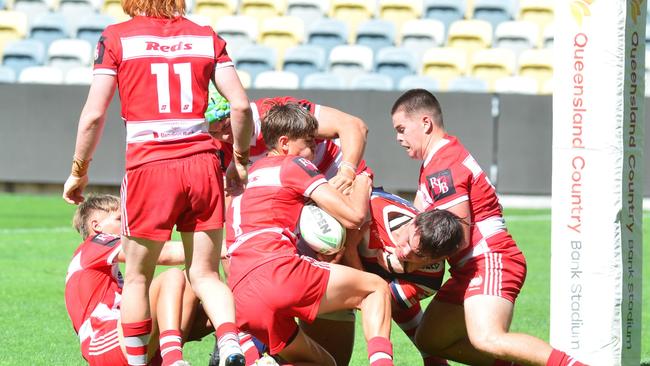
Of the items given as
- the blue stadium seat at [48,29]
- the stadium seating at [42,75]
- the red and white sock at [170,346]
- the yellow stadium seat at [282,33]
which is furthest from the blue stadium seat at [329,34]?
the red and white sock at [170,346]

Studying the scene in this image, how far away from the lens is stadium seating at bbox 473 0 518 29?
63.4ft

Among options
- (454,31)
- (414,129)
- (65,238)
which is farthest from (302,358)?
(454,31)

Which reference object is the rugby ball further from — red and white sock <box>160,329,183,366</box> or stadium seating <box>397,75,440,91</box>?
stadium seating <box>397,75,440,91</box>

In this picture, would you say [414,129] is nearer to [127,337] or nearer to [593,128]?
[593,128]

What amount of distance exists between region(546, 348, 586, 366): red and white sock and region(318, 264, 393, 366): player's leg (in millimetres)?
793

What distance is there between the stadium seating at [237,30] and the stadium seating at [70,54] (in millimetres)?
2234

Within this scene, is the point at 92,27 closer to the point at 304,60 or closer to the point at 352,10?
the point at 304,60

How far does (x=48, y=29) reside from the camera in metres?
19.8

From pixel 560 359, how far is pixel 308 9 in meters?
15.2

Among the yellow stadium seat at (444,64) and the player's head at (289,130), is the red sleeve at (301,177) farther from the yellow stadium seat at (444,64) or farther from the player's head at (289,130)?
the yellow stadium seat at (444,64)

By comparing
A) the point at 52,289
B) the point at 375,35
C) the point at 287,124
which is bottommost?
the point at 52,289

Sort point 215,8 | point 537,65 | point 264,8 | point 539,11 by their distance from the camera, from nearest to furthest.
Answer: point 537,65, point 539,11, point 264,8, point 215,8

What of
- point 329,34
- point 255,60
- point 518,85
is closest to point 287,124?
point 518,85

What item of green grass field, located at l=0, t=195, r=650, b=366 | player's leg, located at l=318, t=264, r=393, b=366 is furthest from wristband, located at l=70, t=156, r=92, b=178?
green grass field, located at l=0, t=195, r=650, b=366
